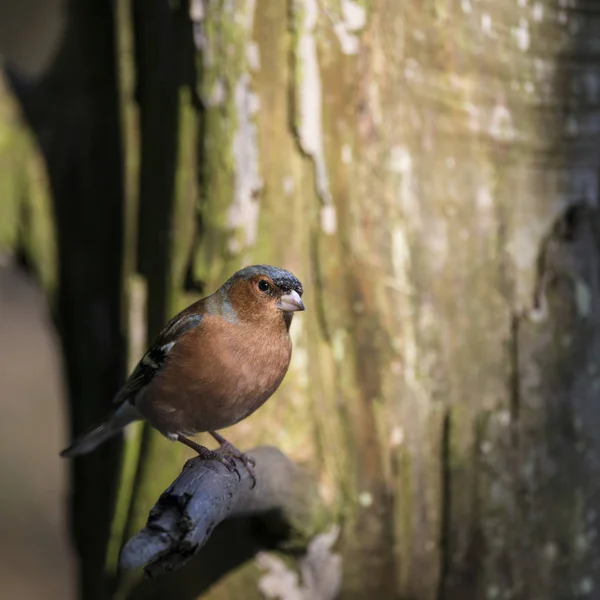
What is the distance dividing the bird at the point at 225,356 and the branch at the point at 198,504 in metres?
0.07

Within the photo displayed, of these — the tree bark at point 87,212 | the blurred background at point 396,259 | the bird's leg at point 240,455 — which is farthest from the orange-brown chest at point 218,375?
the tree bark at point 87,212

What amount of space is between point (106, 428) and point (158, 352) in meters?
0.30

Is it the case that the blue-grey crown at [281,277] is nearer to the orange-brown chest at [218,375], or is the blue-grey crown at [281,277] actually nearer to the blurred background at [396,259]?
the orange-brown chest at [218,375]

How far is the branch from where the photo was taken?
3.00 feet

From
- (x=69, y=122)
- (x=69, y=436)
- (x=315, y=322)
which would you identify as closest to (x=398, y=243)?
(x=315, y=322)

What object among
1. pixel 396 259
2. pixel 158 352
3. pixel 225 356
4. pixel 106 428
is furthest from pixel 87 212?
pixel 225 356

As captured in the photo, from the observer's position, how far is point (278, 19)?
80.1 inches

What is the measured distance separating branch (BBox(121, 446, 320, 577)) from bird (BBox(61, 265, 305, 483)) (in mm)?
68

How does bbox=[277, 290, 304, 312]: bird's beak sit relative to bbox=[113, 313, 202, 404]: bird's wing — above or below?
above

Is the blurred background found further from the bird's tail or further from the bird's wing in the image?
the bird's wing

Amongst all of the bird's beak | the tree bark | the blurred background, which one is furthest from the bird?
the tree bark

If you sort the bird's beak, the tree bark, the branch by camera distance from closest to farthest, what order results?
the branch
the bird's beak
the tree bark

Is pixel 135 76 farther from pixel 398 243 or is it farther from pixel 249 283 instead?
pixel 249 283

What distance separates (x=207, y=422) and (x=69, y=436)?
7.78 feet
